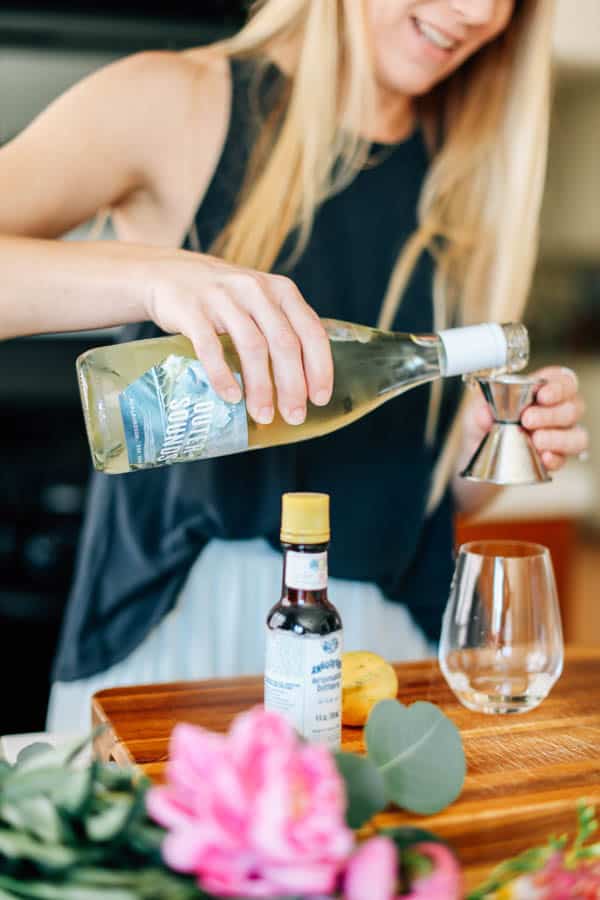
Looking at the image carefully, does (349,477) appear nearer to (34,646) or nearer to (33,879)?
(33,879)

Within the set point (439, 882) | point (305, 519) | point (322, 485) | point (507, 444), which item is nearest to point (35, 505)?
point (322, 485)

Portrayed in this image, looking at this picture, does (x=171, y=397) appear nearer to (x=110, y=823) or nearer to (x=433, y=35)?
(x=110, y=823)

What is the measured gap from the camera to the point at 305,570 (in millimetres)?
673

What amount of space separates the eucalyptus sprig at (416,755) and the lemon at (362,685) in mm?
147

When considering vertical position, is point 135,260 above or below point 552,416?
above

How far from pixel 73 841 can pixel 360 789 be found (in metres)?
0.14

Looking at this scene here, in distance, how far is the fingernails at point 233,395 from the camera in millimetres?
737

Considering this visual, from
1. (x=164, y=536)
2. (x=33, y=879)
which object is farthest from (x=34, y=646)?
(x=33, y=879)

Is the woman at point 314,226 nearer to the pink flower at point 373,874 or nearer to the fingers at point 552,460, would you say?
the fingers at point 552,460

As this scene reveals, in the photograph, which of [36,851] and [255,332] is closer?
[36,851]

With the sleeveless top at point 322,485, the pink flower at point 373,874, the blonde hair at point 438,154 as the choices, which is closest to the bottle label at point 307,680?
the pink flower at point 373,874

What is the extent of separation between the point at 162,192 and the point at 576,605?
87.5 inches

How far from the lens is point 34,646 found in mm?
1928

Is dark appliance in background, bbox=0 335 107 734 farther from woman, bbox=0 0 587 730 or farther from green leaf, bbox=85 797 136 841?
green leaf, bbox=85 797 136 841
